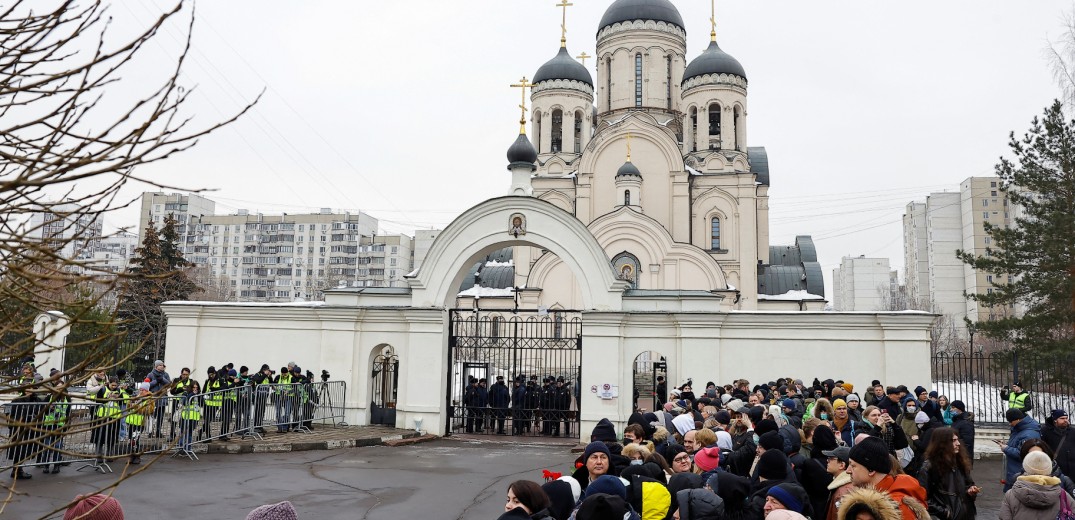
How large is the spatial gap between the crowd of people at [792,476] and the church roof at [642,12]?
3789 cm

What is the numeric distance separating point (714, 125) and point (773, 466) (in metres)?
37.7

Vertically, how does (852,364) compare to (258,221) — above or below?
below

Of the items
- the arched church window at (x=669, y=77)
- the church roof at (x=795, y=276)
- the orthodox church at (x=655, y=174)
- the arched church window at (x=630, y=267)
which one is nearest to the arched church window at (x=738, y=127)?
the orthodox church at (x=655, y=174)

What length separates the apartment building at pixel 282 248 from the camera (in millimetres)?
83938

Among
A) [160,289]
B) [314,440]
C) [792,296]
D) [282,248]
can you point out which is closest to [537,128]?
[792,296]

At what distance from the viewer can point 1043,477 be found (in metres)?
5.61

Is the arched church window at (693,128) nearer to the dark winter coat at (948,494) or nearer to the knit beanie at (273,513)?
the dark winter coat at (948,494)

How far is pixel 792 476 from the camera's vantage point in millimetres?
5727

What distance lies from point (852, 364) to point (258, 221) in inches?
3110

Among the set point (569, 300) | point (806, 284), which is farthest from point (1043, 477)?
point (806, 284)

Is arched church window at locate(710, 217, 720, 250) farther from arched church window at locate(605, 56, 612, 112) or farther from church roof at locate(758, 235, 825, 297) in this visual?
arched church window at locate(605, 56, 612, 112)

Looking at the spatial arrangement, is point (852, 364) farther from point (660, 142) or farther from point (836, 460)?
point (660, 142)

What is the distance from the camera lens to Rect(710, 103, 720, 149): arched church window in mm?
40625

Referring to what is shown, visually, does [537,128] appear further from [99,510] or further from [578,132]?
[99,510]
